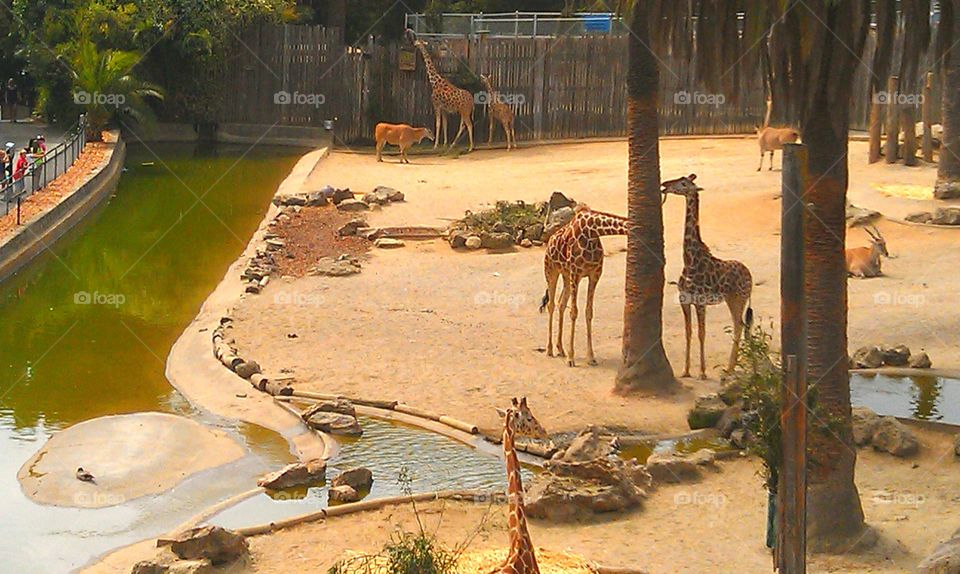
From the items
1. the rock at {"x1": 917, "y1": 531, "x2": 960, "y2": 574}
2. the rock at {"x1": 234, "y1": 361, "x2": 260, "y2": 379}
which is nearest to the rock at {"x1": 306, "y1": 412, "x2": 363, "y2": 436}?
the rock at {"x1": 234, "y1": 361, "x2": 260, "y2": 379}

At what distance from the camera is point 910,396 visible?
55.9 ft

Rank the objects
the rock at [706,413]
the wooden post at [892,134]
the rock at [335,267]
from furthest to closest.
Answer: the wooden post at [892,134], the rock at [335,267], the rock at [706,413]

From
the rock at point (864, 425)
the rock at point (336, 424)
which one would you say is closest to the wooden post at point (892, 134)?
the rock at point (864, 425)

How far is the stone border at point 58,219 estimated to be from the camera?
24.0 meters

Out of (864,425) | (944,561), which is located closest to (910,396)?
(864,425)

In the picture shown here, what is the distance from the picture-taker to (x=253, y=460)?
15.5 m

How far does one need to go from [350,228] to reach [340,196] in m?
3.27

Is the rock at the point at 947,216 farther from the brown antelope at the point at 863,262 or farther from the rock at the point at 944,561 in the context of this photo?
the rock at the point at 944,561

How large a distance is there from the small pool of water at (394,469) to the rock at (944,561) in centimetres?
453

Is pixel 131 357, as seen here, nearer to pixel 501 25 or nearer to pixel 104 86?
pixel 104 86

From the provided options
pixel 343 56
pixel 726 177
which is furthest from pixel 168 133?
pixel 726 177

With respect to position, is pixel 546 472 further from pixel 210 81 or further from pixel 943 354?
pixel 210 81

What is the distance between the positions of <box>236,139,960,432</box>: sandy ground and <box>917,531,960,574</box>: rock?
560 centimetres

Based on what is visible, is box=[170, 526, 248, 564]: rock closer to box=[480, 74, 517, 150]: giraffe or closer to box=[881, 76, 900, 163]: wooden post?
box=[881, 76, 900, 163]: wooden post
